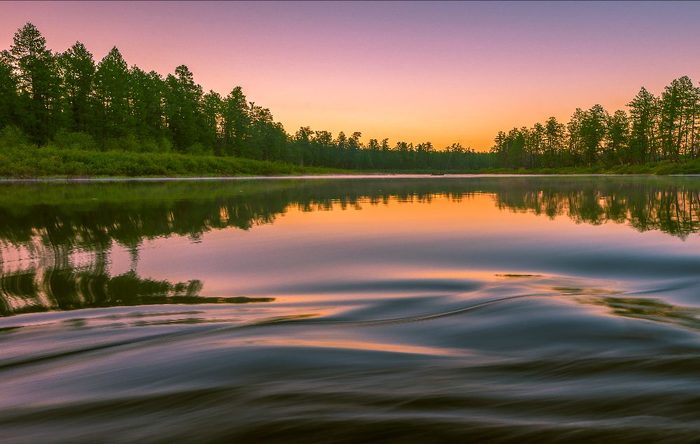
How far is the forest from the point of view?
2288 inches

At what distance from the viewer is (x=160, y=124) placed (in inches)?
3292

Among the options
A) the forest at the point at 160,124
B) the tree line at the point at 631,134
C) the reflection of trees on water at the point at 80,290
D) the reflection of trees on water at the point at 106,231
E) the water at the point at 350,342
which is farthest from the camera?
the tree line at the point at 631,134

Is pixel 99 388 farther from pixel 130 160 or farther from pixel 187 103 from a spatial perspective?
pixel 187 103

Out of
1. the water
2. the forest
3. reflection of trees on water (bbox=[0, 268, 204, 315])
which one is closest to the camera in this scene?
the water

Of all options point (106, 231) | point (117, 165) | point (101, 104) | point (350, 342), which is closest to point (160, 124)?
point (101, 104)

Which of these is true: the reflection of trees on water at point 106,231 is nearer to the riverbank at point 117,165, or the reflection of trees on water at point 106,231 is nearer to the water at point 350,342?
the water at point 350,342

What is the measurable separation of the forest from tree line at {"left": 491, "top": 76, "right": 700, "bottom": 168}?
0.22m

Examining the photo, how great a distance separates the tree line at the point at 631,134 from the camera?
282 feet

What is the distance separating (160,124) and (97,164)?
118ft

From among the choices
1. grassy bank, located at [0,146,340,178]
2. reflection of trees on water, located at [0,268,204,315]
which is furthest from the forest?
reflection of trees on water, located at [0,268,204,315]

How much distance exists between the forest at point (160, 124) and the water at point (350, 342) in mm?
47411

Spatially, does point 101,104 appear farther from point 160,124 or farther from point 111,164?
point 111,164

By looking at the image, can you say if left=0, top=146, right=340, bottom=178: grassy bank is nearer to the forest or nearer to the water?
the forest

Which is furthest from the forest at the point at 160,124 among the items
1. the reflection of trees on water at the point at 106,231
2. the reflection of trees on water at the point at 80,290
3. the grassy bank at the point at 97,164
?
the reflection of trees on water at the point at 80,290
